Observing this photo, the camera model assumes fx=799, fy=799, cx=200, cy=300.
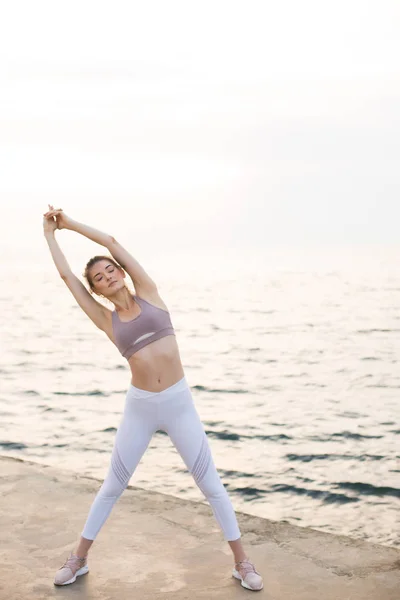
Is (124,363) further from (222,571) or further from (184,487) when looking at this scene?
(222,571)

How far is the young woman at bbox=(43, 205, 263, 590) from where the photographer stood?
4.89 m

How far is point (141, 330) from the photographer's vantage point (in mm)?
4887

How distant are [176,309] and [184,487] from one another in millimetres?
35181

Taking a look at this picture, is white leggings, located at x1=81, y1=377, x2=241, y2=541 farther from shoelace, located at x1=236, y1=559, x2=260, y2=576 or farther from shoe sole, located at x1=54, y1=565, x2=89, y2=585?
shoe sole, located at x1=54, y1=565, x2=89, y2=585

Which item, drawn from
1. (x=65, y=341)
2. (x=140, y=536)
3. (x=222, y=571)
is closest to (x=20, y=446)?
(x=140, y=536)

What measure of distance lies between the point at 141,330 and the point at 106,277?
40cm

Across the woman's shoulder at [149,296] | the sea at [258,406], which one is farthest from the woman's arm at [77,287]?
the sea at [258,406]

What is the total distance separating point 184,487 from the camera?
9.95 metres

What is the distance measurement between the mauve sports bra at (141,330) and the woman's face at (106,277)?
20 cm

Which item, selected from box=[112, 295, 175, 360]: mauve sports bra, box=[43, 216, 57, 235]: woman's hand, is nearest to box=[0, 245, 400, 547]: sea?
box=[112, 295, 175, 360]: mauve sports bra

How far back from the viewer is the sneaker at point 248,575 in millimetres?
5074

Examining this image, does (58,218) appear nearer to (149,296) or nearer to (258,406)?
(149,296)

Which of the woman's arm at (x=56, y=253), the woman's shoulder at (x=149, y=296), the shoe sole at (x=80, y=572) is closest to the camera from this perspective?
the woman's shoulder at (x=149, y=296)

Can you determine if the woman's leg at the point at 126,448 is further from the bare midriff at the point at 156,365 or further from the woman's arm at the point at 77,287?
the woman's arm at the point at 77,287
